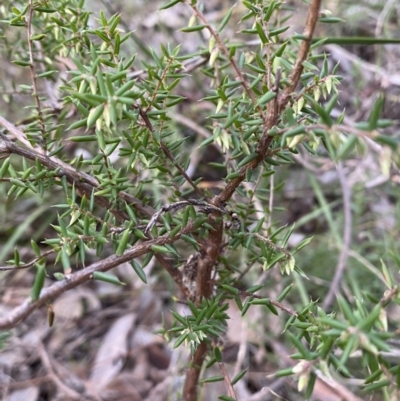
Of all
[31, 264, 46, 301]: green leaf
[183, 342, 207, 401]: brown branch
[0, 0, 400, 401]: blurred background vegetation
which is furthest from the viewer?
[0, 0, 400, 401]: blurred background vegetation

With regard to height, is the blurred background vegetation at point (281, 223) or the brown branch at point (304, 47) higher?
the brown branch at point (304, 47)

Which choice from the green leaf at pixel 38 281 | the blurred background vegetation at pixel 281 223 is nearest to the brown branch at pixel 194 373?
the green leaf at pixel 38 281

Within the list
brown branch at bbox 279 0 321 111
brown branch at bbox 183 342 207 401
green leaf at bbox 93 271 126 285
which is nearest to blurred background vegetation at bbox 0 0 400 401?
brown branch at bbox 183 342 207 401

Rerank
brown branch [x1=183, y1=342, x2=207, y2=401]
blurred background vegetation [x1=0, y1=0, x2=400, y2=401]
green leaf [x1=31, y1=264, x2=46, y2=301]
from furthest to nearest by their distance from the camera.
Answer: blurred background vegetation [x1=0, y1=0, x2=400, y2=401], brown branch [x1=183, y1=342, x2=207, y2=401], green leaf [x1=31, y1=264, x2=46, y2=301]

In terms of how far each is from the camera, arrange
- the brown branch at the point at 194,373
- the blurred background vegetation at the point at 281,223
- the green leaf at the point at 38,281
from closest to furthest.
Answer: the green leaf at the point at 38,281
the brown branch at the point at 194,373
the blurred background vegetation at the point at 281,223

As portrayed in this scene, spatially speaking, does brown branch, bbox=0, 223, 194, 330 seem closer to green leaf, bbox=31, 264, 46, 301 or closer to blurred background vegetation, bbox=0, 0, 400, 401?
green leaf, bbox=31, 264, 46, 301

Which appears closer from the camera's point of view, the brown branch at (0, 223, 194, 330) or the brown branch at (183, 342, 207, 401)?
the brown branch at (0, 223, 194, 330)

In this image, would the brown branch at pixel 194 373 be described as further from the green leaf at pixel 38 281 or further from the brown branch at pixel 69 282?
the green leaf at pixel 38 281

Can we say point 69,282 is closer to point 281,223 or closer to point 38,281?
point 38,281

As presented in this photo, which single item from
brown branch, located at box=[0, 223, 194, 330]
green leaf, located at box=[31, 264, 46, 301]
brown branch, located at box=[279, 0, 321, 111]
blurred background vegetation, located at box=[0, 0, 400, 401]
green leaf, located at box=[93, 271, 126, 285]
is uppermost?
brown branch, located at box=[279, 0, 321, 111]

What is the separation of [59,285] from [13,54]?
0.70 m

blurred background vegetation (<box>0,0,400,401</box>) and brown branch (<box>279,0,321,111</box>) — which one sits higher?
brown branch (<box>279,0,321,111</box>)

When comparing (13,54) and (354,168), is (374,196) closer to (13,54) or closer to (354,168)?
(354,168)

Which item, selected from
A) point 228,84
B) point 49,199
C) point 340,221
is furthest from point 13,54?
point 340,221
